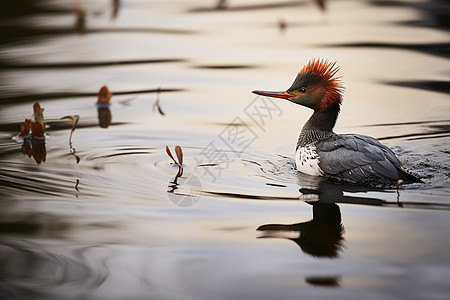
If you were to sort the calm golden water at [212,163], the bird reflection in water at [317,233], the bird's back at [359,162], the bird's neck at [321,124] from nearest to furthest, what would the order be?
1. the calm golden water at [212,163]
2. the bird reflection in water at [317,233]
3. the bird's back at [359,162]
4. the bird's neck at [321,124]

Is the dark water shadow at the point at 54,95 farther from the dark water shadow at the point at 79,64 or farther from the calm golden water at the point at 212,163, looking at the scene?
the dark water shadow at the point at 79,64

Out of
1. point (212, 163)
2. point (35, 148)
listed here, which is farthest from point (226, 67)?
point (35, 148)

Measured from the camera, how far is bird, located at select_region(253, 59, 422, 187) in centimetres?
601

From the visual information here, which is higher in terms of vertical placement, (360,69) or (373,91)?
(360,69)

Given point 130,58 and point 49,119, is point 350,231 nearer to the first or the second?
point 49,119

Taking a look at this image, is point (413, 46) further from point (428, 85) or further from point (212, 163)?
point (212, 163)

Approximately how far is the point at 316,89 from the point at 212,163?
4.06 feet

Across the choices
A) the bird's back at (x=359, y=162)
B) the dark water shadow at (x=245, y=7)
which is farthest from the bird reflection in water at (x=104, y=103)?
the dark water shadow at (x=245, y=7)

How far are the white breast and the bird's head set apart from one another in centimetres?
53

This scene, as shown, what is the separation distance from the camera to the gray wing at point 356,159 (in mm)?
6000

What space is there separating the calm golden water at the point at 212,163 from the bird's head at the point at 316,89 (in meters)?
0.58

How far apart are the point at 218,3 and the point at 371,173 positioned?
28.2 ft

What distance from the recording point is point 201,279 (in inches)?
166

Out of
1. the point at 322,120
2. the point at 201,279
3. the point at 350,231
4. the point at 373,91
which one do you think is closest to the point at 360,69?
the point at 373,91
